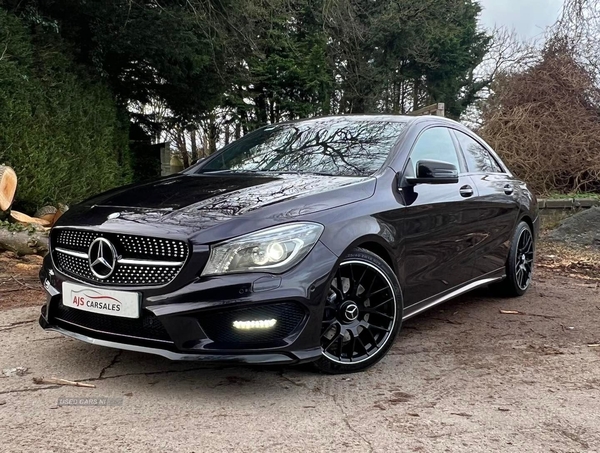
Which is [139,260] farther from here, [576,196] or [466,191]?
[576,196]

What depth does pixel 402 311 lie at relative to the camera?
3453mm

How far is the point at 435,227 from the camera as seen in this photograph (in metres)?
3.90

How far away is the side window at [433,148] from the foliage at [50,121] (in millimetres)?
6042

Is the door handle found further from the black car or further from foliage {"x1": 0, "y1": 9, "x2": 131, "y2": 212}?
foliage {"x1": 0, "y1": 9, "x2": 131, "y2": 212}

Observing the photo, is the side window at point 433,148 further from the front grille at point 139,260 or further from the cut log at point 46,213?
the cut log at point 46,213

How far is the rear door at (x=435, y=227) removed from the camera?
3.68 metres

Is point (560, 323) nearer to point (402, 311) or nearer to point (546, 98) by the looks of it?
point (402, 311)

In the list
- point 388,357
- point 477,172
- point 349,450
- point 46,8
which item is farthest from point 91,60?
point 349,450

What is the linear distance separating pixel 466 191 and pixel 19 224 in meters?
5.36

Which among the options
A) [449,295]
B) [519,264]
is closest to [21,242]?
[449,295]

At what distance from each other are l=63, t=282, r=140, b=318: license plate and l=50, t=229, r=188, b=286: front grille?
0.06 m

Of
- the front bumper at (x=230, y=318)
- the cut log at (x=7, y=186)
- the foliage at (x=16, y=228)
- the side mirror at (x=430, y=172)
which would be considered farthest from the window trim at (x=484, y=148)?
the cut log at (x=7, y=186)

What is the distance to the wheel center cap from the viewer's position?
124 inches

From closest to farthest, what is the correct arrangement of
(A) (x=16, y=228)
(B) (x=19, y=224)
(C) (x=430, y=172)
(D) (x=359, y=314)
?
(D) (x=359, y=314) → (C) (x=430, y=172) → (A) (x=16, y=228) → (B) (x=19, y=224)
